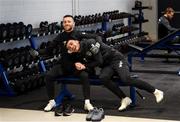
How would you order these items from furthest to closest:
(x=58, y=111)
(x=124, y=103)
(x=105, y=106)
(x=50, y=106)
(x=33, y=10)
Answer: (x=33, y=10), (x=105, y=106), (x=50, y=106), (x=124, y=103), (x=58, y=111)

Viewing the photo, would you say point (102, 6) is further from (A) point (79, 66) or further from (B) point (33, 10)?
(A) point (79, 66)

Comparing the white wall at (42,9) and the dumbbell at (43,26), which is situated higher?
the white wall at (42,9)

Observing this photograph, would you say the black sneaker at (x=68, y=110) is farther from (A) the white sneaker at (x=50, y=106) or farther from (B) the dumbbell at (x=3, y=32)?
(B) the dumbbell at (x=3, y=32)

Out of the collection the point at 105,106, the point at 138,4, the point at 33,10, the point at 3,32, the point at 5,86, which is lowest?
the point at 105,106

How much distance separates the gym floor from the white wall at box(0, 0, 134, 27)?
4.60 feet

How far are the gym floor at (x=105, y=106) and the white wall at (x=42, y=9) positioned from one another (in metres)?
1.40

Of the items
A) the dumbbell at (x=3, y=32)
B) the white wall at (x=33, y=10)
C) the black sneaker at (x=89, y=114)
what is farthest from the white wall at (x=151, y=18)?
the black sneaker at (x=89, y=114)

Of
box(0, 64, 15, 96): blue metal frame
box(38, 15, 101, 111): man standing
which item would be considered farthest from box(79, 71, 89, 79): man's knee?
box(0, 64, 15, 96): blue metal frame

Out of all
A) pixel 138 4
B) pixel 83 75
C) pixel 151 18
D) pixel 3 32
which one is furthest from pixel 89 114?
pixel 151 18

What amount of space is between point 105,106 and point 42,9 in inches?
124

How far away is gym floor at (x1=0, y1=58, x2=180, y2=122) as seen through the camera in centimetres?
461

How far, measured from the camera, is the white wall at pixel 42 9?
664 cm

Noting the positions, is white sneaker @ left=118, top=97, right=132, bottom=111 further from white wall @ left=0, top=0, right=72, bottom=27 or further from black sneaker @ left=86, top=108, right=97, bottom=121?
white wall @ left=0, top=0, right=72, bottom=27

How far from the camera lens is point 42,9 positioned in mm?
7594
